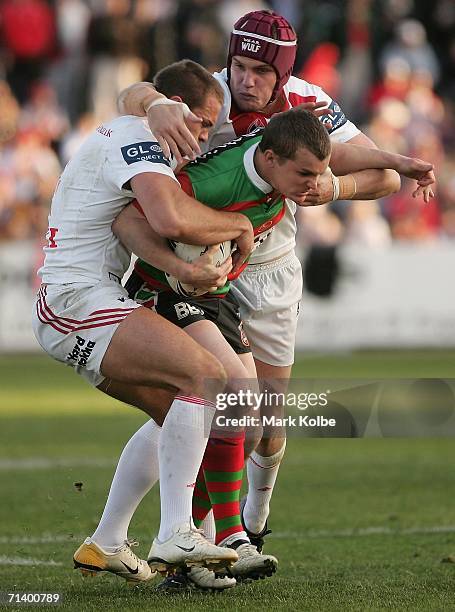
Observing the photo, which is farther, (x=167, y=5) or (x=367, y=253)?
(x=167, y=5)

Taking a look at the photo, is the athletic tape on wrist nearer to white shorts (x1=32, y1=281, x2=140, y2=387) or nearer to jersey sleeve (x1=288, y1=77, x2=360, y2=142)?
jersey sleeve (x1=288, y1=77, x2=360, y2=142)

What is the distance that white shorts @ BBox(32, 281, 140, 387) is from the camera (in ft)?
18.9

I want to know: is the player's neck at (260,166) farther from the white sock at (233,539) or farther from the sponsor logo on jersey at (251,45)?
the white sock at (233,539)

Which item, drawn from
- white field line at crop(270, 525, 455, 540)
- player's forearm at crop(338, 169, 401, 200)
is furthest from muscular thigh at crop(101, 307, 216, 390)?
white field line at crop(270, 525, 455, 540)

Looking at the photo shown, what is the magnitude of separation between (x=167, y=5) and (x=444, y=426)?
59.4ft

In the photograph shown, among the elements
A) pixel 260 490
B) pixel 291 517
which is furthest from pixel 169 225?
pixel 291 517

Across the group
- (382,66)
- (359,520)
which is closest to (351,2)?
(382,66)

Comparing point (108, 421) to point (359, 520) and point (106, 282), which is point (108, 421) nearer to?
point (359, 520)

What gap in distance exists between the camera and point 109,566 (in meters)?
6.22

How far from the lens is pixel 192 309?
6.12 m

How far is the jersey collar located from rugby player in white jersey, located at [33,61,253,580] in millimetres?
169

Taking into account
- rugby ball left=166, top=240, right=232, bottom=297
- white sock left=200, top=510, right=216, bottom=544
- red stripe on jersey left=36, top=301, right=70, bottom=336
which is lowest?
white sock left=200, top=510, right=216, bottom=544

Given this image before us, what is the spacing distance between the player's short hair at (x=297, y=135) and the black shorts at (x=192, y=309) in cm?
88

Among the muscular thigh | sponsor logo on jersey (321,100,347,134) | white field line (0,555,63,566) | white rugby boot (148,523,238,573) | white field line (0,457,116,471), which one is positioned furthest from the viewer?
white field line (0,457,116,471)
